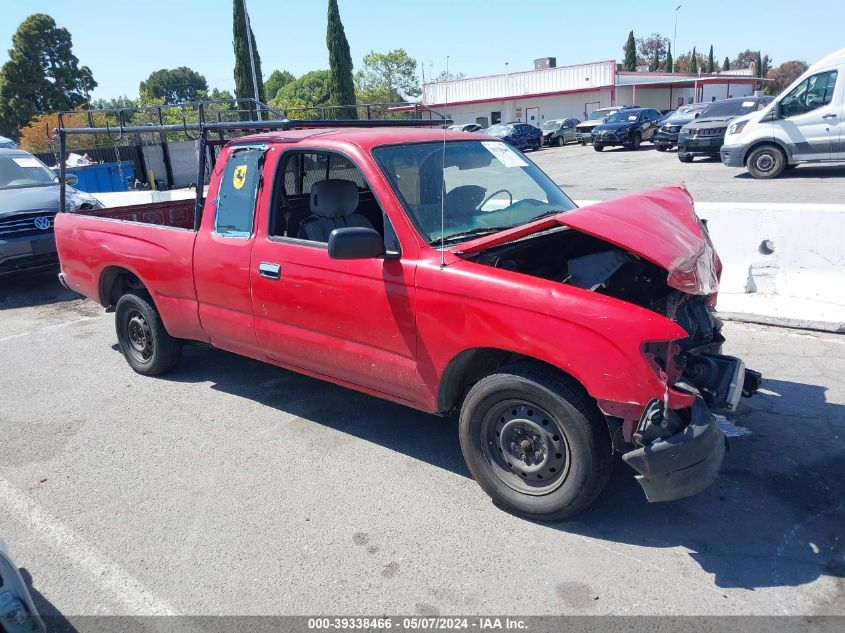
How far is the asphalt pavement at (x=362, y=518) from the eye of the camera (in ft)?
9.93

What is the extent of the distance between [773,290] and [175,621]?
5767 mm

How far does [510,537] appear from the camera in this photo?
341 centimetres

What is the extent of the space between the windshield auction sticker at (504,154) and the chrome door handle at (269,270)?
1.67 meters

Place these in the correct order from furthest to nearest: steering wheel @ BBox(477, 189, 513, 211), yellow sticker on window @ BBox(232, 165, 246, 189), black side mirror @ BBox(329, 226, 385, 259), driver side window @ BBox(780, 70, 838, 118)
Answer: driver side window @ BBox(780, 70, 838, 118) → yellow sticker on window @ BBox(232, 165, 246, 189) → steering wheel @ BBox(477, 189, 513, 211) → black side mirror @ BBox(329, 226, 385, 259)

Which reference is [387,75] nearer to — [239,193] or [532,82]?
[532,82]

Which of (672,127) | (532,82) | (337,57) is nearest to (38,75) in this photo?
(337,57)

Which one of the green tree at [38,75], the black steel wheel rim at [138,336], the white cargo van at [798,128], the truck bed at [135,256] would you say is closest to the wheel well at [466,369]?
the truck bed at [135,256]

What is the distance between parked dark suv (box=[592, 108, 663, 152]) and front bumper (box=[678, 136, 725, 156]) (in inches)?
325

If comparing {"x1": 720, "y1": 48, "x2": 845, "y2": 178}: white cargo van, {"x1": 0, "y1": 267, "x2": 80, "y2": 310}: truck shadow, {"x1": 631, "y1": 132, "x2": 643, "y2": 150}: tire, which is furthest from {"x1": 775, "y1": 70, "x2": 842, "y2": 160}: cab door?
{"x1": 631, "y1": 132, "x2": 643, "y2": 150}: tire

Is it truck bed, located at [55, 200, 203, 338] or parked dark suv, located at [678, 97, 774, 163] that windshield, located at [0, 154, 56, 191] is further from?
parked dark suv, located at [678, 97, 774, 163]

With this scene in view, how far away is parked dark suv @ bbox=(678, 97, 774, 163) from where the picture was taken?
1877cm

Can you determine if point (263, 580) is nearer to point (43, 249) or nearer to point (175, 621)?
point (175, 621)

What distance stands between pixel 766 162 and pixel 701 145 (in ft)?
14.3

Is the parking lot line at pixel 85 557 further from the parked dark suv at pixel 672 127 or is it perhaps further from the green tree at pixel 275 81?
the green tree at pixel 275 81
